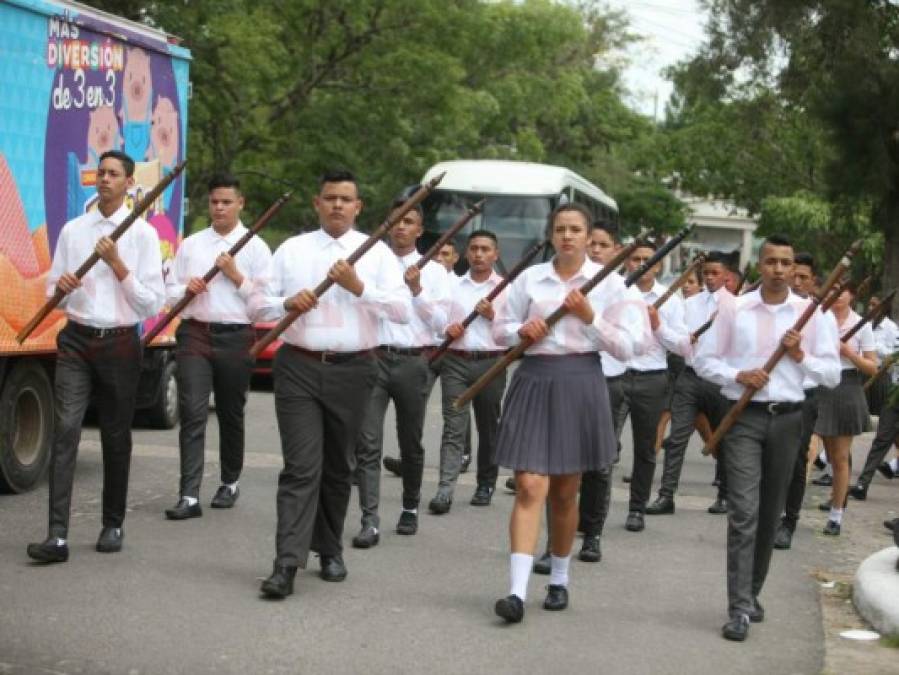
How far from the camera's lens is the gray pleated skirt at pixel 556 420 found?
768 centimetres

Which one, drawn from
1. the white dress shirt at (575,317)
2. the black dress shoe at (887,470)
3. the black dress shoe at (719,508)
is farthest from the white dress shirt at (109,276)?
the black dress shoe at (887,470)

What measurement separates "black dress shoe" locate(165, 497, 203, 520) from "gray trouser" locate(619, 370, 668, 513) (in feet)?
9.36

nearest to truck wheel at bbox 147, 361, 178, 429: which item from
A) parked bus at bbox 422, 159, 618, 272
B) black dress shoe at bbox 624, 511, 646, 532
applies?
black dress shoe at bbox 624, 511, 646, 532

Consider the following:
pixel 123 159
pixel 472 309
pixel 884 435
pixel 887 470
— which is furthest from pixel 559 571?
pixel 887 470

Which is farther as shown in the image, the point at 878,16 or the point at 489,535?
the point at 878,16

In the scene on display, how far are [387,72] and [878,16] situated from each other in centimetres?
959

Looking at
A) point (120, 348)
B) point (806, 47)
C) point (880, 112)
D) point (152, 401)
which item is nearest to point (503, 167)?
point (806, 47)

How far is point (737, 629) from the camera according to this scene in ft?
24.7

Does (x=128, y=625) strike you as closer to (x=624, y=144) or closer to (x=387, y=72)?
(x=387, y=72)

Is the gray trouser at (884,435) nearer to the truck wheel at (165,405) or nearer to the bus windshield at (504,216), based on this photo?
the truck wheel at (165,405)

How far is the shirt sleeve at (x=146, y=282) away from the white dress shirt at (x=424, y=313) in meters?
1.45

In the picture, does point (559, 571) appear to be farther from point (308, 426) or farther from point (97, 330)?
point (97, 330)

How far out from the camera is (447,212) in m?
28.8

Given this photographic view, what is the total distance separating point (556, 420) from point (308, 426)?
1.22 meters
